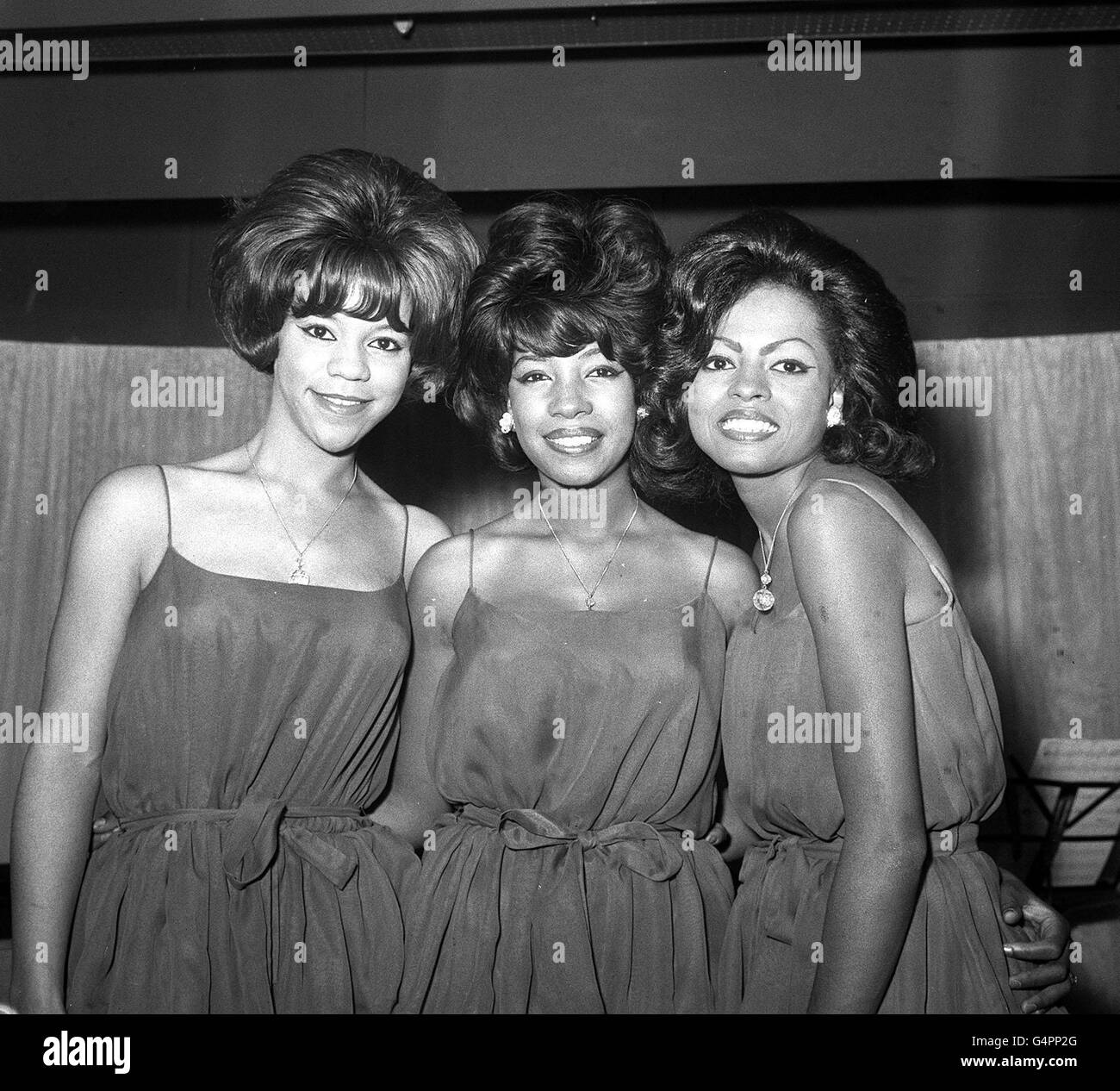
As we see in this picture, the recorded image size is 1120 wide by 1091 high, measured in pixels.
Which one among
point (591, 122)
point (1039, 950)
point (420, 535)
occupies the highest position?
point (591, 122)

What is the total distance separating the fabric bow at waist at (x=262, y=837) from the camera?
6.04 ft

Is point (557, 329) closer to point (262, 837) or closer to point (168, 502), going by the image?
point (168, 502)

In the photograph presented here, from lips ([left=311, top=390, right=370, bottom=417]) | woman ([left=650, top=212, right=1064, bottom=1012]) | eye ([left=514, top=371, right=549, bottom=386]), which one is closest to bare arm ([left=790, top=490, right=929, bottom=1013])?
woman ([left=650, top=212, right=1064, bottom=1012])

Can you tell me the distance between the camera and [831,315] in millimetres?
1886

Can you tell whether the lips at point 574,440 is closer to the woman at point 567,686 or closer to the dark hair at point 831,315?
the woman at point 567,686

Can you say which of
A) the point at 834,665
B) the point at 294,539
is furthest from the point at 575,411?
the point at 834,665

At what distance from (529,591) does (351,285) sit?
571 millimetres

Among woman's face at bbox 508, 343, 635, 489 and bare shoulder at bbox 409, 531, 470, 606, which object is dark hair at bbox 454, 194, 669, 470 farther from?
bare shoulder at bbox 409, 531, 470, 606

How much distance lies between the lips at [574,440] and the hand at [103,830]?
0.90 meters

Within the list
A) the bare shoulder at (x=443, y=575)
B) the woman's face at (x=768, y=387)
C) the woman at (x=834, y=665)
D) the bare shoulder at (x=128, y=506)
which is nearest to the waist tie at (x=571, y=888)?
the woman at (x=834, y=665)

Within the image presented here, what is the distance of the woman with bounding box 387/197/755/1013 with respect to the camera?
189 cm
